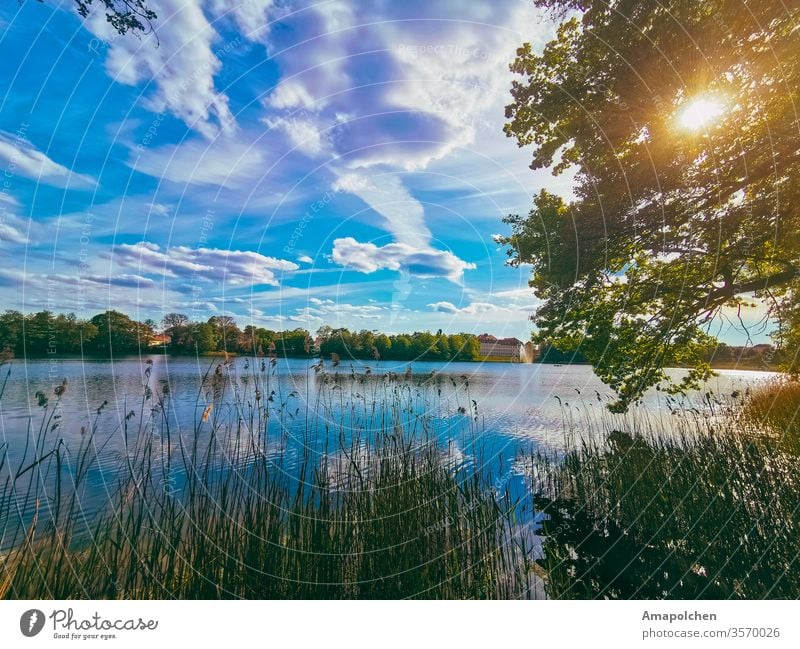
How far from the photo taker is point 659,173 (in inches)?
277

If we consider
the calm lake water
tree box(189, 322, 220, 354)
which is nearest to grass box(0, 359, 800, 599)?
the calm lake water

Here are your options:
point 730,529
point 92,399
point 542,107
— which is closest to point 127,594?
point 730,529

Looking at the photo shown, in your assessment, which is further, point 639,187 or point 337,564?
point 639,187

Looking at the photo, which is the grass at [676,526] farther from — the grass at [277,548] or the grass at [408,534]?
the grass at [277,548]

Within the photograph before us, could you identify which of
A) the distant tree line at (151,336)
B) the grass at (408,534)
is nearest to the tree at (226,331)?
the distant tree line at (151,336)

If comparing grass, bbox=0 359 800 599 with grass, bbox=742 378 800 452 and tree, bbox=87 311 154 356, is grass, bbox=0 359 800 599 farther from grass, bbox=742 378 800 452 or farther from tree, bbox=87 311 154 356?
tree, bbox=87 311 154 356

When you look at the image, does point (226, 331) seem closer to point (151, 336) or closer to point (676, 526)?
point (151, 336)

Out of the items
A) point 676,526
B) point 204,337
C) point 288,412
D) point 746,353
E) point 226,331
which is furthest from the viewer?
point 746,353

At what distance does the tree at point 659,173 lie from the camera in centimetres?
586

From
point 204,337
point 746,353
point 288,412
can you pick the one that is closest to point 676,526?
point 288,412

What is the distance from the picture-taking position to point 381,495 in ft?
16.9

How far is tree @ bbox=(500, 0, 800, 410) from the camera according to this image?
5.86 m
